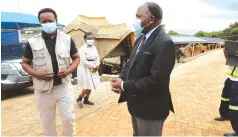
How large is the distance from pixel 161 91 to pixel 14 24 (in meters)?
12.1

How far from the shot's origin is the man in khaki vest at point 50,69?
3018 millimetres

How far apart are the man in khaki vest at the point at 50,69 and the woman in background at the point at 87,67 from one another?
2211 mm

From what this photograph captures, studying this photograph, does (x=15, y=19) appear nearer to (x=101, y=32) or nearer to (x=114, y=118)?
(x=101, y=32)

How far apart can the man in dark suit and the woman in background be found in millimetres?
3072

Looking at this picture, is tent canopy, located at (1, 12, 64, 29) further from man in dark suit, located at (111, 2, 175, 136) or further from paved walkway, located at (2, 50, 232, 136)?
man in dark suit, located at (111, 2, 175, 136)

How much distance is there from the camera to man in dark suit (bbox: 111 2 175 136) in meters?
2.14

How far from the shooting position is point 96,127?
169 inches

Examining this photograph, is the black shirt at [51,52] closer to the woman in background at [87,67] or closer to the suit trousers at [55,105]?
the suit trousers at [55,105]

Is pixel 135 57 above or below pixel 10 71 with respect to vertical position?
above

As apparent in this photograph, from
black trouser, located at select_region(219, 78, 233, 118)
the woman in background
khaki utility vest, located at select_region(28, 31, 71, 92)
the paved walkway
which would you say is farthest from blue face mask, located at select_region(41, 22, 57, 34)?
black trouser, located at select_region(219, 78, 233, 118)

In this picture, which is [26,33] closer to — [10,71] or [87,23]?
[87,23]

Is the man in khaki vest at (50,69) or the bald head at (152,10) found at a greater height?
the bald head at (152,10)

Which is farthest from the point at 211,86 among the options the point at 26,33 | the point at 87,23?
the point at 26,33

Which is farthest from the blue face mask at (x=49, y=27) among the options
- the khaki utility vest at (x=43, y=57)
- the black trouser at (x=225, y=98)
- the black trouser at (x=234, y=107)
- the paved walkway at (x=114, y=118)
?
the black trouser at (x=225, y=98)
